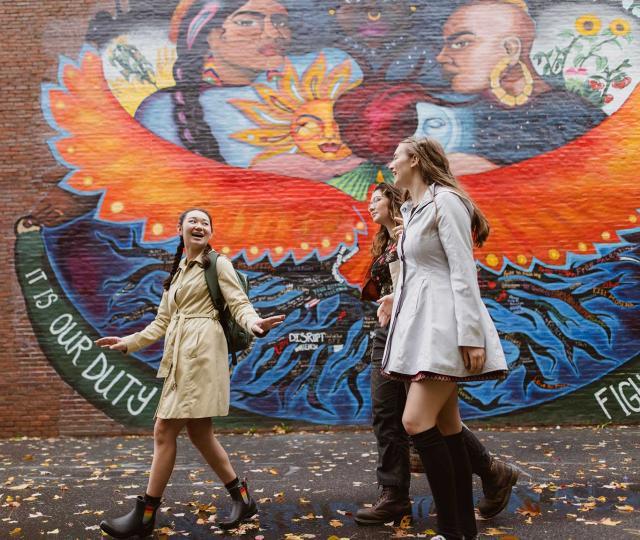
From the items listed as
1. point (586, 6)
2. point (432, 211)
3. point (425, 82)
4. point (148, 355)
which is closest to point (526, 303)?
point (425, 82)

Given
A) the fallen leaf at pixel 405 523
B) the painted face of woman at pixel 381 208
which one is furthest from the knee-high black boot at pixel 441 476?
the painted face of woman at pixel 381 208

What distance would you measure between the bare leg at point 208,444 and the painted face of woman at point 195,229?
3.44 ft

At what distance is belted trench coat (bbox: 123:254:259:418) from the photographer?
4246 millimetres

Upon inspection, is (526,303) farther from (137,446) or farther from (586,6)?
(137,446)

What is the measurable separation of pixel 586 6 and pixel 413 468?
6462mm

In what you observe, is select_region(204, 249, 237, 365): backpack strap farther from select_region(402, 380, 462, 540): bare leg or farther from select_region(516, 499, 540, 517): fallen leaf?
select_region(516, 499, 540, 517): fallen leaf

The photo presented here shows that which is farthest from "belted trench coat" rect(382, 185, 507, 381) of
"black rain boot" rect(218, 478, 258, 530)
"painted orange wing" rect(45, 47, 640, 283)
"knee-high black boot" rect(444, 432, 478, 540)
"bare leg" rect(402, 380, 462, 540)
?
"painted orange wing" rect(45, 47, 640, 283)

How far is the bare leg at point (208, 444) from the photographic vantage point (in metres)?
4.39

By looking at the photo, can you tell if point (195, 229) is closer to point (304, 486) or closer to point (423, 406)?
point (423, 406)

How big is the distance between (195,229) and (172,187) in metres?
4.75

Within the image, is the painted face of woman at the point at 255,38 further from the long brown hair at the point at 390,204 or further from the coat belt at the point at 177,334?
the coat belt at the point at 177,334

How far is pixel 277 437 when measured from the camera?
27.6 feet

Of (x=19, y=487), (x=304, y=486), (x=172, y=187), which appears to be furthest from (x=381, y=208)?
(x=172, y=187)

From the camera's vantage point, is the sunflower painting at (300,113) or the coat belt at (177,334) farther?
the sunflower painting at (300,113)
